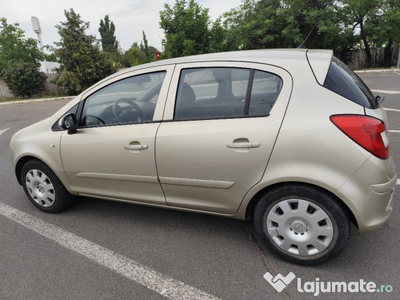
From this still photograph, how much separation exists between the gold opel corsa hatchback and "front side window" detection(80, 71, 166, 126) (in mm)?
11

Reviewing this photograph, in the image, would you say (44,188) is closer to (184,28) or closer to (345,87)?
(345,87)

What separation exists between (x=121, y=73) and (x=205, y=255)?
1.84 metres

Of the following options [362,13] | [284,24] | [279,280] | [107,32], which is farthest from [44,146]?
[107,32]

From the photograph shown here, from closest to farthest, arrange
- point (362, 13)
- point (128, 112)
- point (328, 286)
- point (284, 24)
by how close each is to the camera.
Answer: point (328, 286) < point (128, 112) < point (362, 13) < point (284, 24)

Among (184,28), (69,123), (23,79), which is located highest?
(184,28)

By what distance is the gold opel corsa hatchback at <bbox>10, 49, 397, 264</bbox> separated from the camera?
6.36 ft

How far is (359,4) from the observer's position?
19.0 metres

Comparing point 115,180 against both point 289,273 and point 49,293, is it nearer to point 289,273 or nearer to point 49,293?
point 49,293

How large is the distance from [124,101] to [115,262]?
4.93 ft

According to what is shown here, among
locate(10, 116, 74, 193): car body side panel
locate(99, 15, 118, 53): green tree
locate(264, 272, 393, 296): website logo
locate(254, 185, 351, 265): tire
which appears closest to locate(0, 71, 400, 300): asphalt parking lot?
locate(264, 272, 393, 296): website logo

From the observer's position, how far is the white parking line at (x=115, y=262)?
2023 millimetres

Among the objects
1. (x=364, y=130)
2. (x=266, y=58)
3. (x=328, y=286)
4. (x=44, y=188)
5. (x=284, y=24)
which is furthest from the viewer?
(x=284, y=24)

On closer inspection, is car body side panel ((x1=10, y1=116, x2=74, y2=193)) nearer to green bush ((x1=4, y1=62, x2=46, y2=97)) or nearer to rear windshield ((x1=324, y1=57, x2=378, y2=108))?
rear windshield ((x1=324, y1=57, x2=378, y2=108))

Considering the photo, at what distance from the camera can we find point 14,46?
71.5 feet
